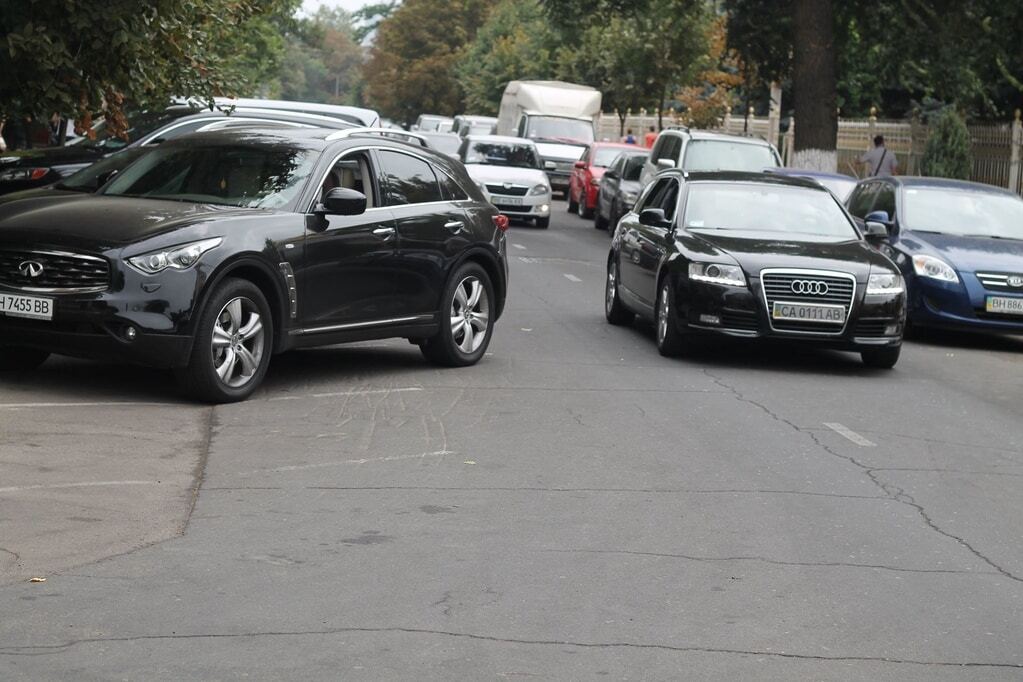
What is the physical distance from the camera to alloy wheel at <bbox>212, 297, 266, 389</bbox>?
10.4 meters

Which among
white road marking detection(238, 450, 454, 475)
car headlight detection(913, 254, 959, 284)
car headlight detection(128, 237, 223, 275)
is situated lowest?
white road marking detection(238, 450, 454, 475)

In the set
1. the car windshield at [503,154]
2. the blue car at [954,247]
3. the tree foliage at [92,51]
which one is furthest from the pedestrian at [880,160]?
the tree foliage at [92,51]

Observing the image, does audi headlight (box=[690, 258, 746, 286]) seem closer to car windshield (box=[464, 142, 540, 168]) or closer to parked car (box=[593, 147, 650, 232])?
parked car (box=[593, 147, 650, 232])

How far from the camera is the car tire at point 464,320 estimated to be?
1264cm

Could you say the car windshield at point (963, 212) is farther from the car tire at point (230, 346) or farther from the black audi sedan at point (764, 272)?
the car tire at point (230, 346)

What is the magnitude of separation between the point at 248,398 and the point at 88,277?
4.18ft

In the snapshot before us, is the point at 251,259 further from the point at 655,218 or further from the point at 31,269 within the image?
the point at 655,218

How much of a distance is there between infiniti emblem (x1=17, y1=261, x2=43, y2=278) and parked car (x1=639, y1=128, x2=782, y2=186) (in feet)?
54.6

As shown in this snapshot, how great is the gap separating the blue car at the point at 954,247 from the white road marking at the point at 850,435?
4827mm

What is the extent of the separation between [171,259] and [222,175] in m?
1.43

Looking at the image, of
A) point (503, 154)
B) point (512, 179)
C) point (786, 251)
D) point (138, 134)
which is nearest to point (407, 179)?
point (786, 251)

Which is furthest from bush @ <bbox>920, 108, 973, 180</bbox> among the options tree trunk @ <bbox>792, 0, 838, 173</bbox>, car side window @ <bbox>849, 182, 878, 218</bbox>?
car side window @ <bbox>849, 182, 878, 218</bbox>

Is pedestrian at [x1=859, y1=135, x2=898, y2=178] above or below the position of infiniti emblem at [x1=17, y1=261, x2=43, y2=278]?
above

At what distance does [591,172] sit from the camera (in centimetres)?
3659
